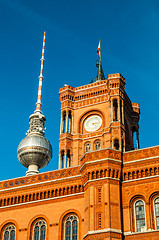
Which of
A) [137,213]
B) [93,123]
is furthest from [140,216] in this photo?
[93,123]

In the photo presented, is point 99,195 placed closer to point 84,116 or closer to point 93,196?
point 93,196

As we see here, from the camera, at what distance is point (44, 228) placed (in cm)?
3541

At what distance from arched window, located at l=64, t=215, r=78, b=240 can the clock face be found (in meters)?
23.6

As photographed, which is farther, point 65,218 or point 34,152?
point 34,152

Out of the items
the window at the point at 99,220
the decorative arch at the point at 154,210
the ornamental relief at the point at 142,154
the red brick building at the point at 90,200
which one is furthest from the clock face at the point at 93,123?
the window at the point at 99,220

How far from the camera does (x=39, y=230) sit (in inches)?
1396

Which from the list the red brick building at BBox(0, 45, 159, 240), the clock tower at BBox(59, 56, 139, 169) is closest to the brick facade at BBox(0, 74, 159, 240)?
the red brick building at BBox(0, 45, 159, 240)

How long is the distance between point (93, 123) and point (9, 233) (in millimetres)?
24308

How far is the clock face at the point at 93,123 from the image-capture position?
5722 cm

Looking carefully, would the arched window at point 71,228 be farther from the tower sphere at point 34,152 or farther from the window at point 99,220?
the tower sphere at point 34,152

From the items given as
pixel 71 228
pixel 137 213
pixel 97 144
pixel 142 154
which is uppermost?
pixel 97 144

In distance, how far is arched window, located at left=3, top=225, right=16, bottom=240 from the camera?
3646cm

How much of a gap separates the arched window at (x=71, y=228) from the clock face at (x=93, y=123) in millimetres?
23648

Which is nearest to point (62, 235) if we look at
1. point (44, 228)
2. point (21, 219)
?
point (44, 228)
